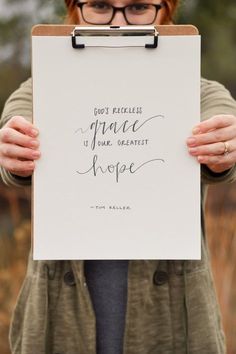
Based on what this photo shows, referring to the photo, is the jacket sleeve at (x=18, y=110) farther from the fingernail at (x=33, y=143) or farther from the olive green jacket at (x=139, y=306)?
the fingernail at (x=33, y=143)

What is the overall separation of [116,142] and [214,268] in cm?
Result: 209

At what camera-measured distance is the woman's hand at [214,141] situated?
1853mm

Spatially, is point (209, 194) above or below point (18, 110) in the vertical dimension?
above

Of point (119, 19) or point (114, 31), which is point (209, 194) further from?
point (114, 31)

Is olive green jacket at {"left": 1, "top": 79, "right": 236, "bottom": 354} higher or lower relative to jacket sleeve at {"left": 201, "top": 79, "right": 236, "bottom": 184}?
lower

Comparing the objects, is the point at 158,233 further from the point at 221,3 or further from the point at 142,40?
the point at 221,3

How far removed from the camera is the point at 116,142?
192cm

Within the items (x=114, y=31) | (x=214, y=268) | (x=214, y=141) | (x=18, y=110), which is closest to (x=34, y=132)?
(x=18, y=110)

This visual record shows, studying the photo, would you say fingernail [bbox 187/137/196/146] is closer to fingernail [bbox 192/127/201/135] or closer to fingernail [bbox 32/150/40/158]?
fingernail [bbox 192/127/201/135]

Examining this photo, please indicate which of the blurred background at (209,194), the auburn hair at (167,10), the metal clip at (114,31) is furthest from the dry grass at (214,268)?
the metal clip at (114,31)

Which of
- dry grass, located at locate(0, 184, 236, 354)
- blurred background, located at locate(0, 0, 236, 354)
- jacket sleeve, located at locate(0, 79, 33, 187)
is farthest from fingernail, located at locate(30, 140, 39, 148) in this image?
dry grass, located at locate(0, 184, 236, 354)

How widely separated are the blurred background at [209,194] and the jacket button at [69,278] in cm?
83

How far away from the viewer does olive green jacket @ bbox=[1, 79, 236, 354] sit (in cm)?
200

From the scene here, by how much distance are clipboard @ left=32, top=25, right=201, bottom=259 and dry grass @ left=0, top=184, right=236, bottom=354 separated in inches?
74.9
